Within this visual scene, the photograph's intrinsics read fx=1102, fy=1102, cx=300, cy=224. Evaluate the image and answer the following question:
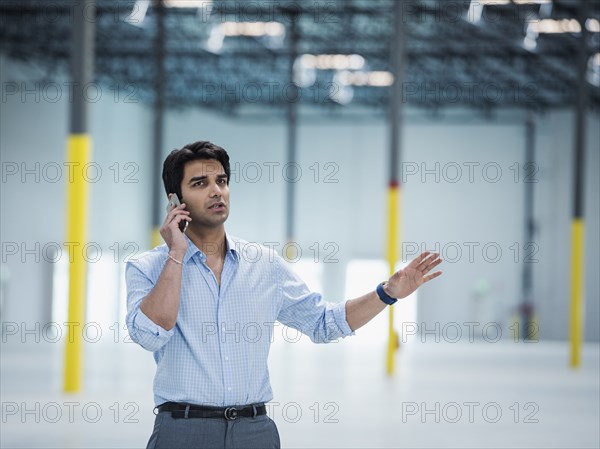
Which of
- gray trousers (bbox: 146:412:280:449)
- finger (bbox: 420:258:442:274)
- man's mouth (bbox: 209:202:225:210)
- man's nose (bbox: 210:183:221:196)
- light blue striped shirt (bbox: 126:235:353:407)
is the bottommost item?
gray trousers (bbox: 146:412:280:449)

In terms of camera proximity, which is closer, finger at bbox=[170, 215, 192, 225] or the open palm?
finger at bbox=[170, 215, 192, 225]

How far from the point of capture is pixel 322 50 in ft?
87.1

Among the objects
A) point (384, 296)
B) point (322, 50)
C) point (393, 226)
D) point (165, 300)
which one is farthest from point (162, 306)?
point (322, 50)

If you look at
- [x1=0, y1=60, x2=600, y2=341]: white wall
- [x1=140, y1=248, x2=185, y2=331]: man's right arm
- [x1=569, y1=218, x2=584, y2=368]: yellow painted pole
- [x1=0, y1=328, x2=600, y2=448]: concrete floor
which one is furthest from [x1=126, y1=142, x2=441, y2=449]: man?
[x1=0, y1=60, x2=600, y2=341]: white wall

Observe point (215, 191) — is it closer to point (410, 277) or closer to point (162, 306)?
point (162, 306)

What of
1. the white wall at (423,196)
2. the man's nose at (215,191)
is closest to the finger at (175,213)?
the man's nose at (215,191)

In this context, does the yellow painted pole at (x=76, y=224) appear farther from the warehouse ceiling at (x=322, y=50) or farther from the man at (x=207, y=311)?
the warehouse ceiling at (x=322, y=50)

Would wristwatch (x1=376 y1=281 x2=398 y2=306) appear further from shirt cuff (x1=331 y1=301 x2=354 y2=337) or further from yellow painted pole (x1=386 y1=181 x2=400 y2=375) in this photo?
yellow painted pole (x1=386 y1=181 x2=400 y2=375)

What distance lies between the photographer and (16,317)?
25.7 m

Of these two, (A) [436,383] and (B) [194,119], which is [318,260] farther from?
(A) [436,383]

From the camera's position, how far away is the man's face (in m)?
3.68

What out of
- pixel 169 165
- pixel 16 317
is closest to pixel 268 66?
pixel 16 317

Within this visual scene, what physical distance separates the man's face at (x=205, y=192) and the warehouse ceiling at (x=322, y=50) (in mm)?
16220

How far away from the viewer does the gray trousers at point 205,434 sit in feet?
11.8
